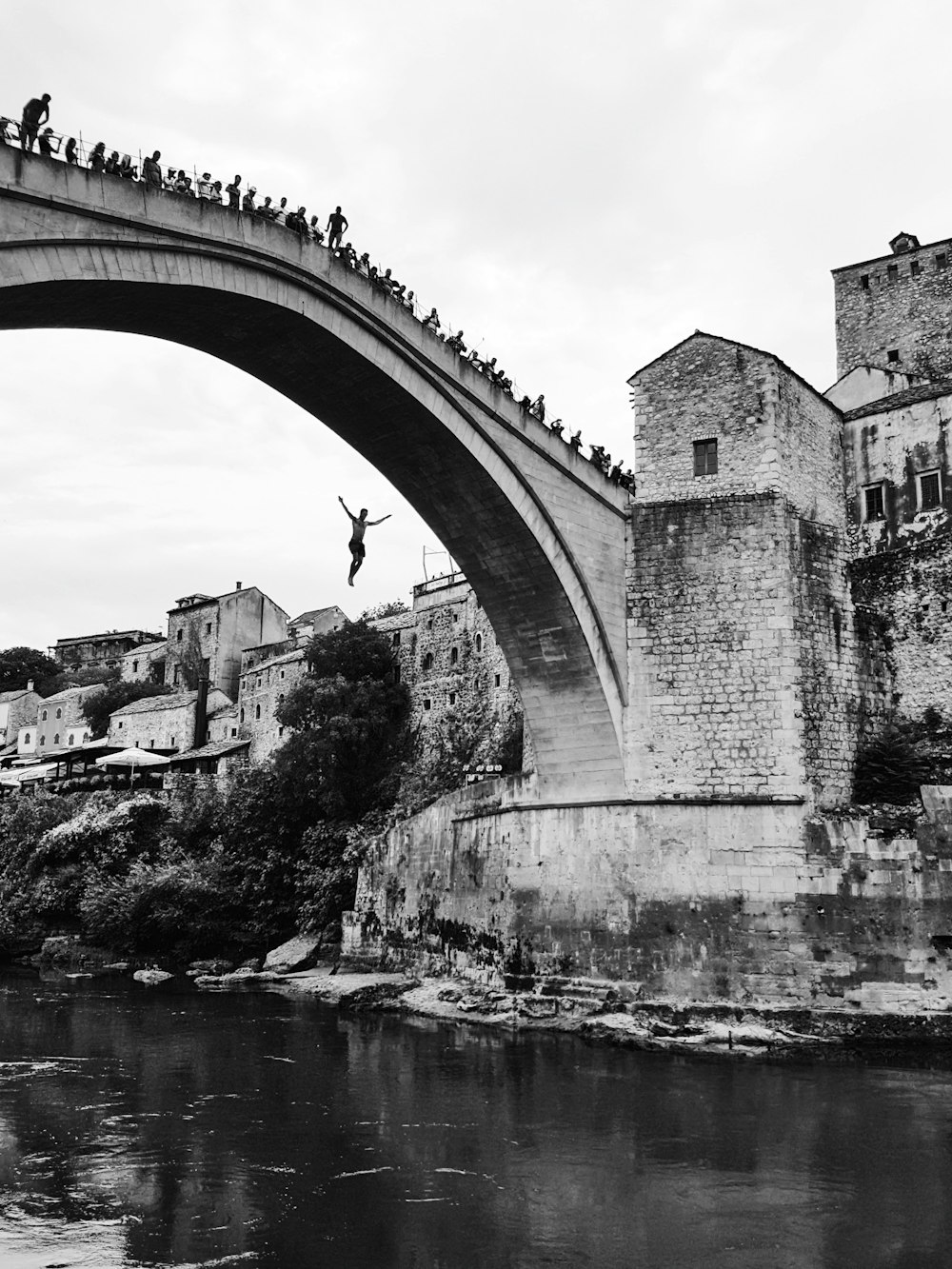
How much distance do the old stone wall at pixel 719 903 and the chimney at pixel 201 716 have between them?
25.6 meters

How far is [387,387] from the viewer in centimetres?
1539

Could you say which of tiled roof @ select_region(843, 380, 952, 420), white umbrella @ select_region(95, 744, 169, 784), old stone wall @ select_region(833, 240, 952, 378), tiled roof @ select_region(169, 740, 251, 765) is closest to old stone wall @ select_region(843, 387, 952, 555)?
tiled roof @ select_region(843, 380, 952, 420)

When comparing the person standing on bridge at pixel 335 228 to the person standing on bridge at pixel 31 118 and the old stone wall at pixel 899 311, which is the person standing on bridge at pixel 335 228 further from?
the old stone wall at pixel 899 311

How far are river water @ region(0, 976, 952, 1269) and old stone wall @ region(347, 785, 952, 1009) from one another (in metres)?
1.41

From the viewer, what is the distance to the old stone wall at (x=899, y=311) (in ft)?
85.6

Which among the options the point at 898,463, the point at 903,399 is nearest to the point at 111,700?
the point at 898,463

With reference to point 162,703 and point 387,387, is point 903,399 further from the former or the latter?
point 162,703

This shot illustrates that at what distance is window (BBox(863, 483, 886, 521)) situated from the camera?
18.9 m

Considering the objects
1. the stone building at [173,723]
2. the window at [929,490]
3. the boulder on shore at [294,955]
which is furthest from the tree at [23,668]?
the window at [929,490]

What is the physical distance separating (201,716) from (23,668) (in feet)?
97.7

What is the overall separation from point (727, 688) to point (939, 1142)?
7.31m

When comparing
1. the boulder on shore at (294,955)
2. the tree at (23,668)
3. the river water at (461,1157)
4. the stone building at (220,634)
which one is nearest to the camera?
the river water at (461,1157)

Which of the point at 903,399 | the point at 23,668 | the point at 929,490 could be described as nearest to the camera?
the point at 929,490

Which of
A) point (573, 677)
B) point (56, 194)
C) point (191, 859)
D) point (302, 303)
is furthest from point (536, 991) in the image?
point (191, 859)
